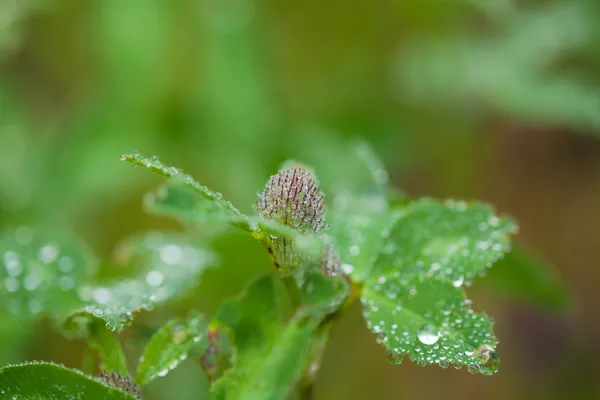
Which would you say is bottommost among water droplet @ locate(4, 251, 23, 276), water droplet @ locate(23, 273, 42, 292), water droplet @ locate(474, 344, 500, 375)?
water droplet @ locate(474, 344, 500, 375)

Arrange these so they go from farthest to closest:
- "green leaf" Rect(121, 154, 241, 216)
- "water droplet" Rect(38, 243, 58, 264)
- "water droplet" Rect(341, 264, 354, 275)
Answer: "water droplet" Rect(38, 243, 58, 264)
"water droplet" Rect(341, 264, 354, 275)
"green leaf" Rect(121, 154, 241, 216)

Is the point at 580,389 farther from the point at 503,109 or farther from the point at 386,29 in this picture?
the point at 386,29

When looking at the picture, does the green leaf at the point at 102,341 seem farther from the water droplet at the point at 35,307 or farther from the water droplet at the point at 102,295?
the water droplet at the point at 35,307

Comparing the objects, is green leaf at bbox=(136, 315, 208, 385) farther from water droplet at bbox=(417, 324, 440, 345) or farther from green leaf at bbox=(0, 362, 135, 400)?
water droplet at bbox=(417, 324, 440, 345)

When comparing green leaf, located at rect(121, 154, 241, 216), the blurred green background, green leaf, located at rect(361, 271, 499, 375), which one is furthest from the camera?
the blurred green background

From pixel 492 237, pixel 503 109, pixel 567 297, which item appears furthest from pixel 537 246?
pixel 492 237

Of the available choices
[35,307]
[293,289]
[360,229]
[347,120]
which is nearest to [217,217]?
[293,289]

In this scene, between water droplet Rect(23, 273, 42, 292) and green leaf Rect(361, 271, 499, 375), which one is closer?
green leaf Rect(361, 271, 499, 375)

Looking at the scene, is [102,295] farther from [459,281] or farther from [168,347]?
[459,281]

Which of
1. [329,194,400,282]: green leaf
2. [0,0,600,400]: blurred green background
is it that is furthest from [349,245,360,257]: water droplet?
[0,0,600,400]: blurred green background
